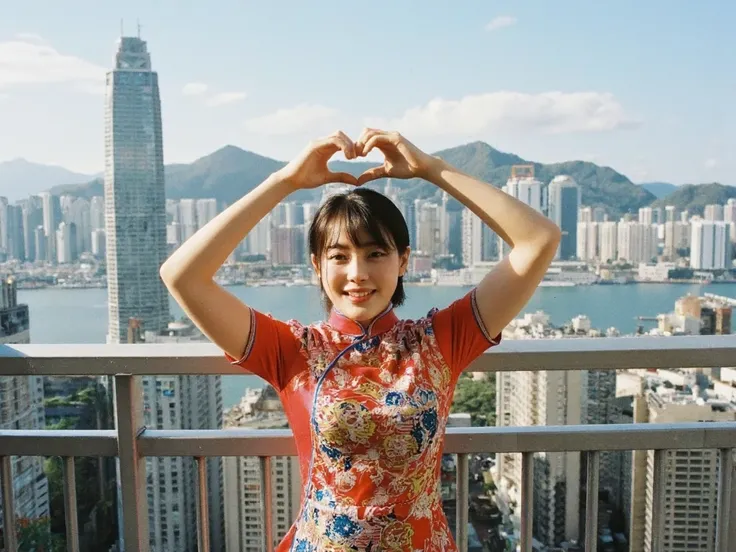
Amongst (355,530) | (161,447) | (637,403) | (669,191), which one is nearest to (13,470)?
(161,447)

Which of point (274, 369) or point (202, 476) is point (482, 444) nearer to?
point (274, 369)

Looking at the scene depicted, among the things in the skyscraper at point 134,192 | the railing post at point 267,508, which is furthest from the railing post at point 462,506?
the skyscraper at point 134,192

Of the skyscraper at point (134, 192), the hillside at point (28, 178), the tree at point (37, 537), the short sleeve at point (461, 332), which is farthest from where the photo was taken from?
the skyscraper at point (134, 192)

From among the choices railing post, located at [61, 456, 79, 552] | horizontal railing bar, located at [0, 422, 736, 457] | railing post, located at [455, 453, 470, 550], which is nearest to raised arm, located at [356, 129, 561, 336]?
horizontal railing bar, located at [0, 422, 736, 457]

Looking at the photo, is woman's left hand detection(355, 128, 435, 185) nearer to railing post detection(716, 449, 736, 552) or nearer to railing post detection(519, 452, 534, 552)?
railing post detection(519, 452, 534, 552)

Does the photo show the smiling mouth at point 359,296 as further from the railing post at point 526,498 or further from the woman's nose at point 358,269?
the railing post at point 526,498

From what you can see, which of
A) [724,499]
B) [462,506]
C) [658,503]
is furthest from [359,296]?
[724,499]

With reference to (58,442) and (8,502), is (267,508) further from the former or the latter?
(8,502)
